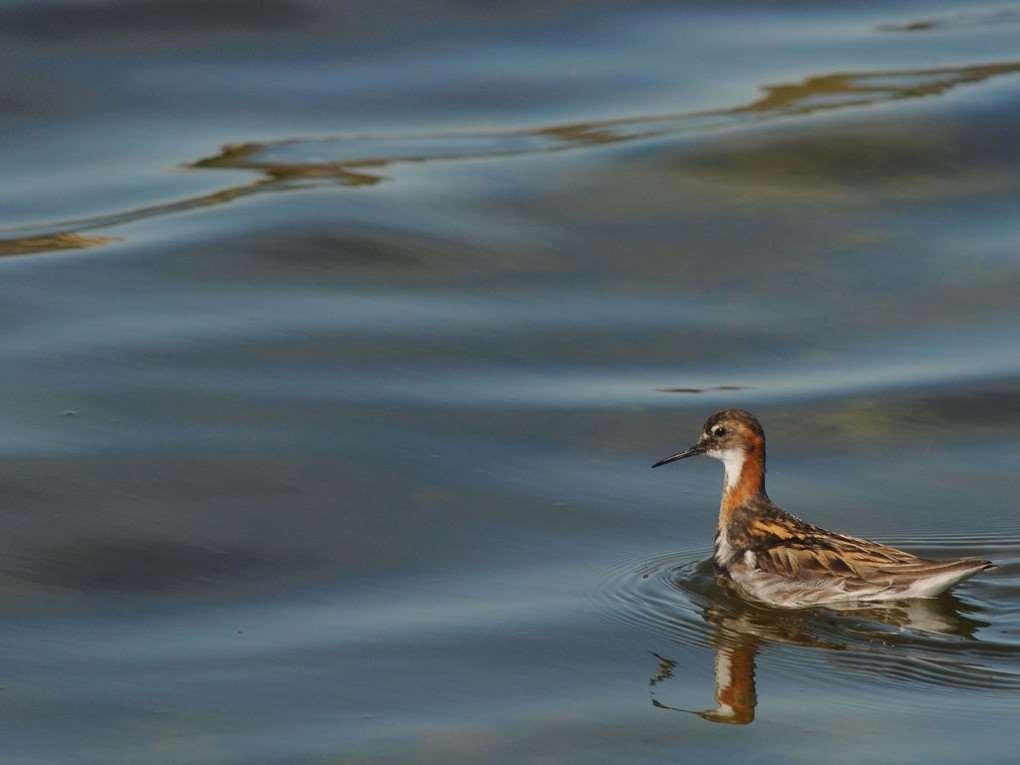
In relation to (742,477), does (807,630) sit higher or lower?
lower

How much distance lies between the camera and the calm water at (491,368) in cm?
853

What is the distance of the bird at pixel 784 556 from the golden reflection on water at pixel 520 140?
5959 mm

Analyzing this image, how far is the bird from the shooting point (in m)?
9.51

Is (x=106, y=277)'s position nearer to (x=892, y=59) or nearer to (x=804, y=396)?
(x=804, y=396)

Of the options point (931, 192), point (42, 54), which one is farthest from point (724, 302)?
point (42, 54)

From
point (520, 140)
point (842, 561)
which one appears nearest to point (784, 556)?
point (842, 561)

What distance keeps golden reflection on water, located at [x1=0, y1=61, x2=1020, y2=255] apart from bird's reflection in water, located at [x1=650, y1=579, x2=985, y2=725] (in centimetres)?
698

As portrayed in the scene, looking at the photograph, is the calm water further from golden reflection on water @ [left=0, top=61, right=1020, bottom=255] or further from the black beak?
the black beak

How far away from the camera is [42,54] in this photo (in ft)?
59.7

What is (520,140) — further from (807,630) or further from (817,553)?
(807,630)

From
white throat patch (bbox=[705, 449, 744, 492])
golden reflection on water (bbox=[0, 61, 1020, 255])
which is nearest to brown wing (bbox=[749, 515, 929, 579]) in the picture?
white throat patch (bbox=[705, 449, 744, 492])

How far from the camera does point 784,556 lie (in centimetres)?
1007

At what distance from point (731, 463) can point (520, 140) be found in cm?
705

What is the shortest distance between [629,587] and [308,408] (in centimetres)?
295
